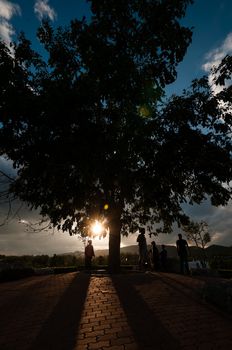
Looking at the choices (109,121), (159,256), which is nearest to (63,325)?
(109,121)

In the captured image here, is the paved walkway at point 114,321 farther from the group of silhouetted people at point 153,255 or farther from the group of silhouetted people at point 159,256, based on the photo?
the group of silhouetted people at point 153,255

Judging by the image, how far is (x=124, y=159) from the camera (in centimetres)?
1136

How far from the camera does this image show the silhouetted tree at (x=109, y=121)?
1051 centimetres

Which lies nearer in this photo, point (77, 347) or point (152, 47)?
point (77, 347)

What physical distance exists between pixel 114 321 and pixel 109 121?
8833 mm

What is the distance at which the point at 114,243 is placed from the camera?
1423cm

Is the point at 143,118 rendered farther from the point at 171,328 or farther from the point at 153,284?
the point at 171,328

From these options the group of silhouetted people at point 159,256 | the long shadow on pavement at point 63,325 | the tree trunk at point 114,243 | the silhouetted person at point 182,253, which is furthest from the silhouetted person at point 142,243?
the long shadow on pavement at point 63,325

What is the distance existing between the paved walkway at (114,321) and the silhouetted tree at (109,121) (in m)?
4.96

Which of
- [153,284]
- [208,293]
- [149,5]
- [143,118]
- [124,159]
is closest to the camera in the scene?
[208,293]

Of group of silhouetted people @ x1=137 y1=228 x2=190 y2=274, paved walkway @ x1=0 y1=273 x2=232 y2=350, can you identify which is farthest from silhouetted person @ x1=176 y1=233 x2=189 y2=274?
paved walkway @ x1=0 y1=273 x2=232 y2=350

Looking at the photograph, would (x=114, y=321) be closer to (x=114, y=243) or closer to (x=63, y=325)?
(x=63, y=325)

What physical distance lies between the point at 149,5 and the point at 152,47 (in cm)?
195

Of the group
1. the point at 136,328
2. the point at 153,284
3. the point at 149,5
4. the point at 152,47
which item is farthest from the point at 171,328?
the point at 149,5
